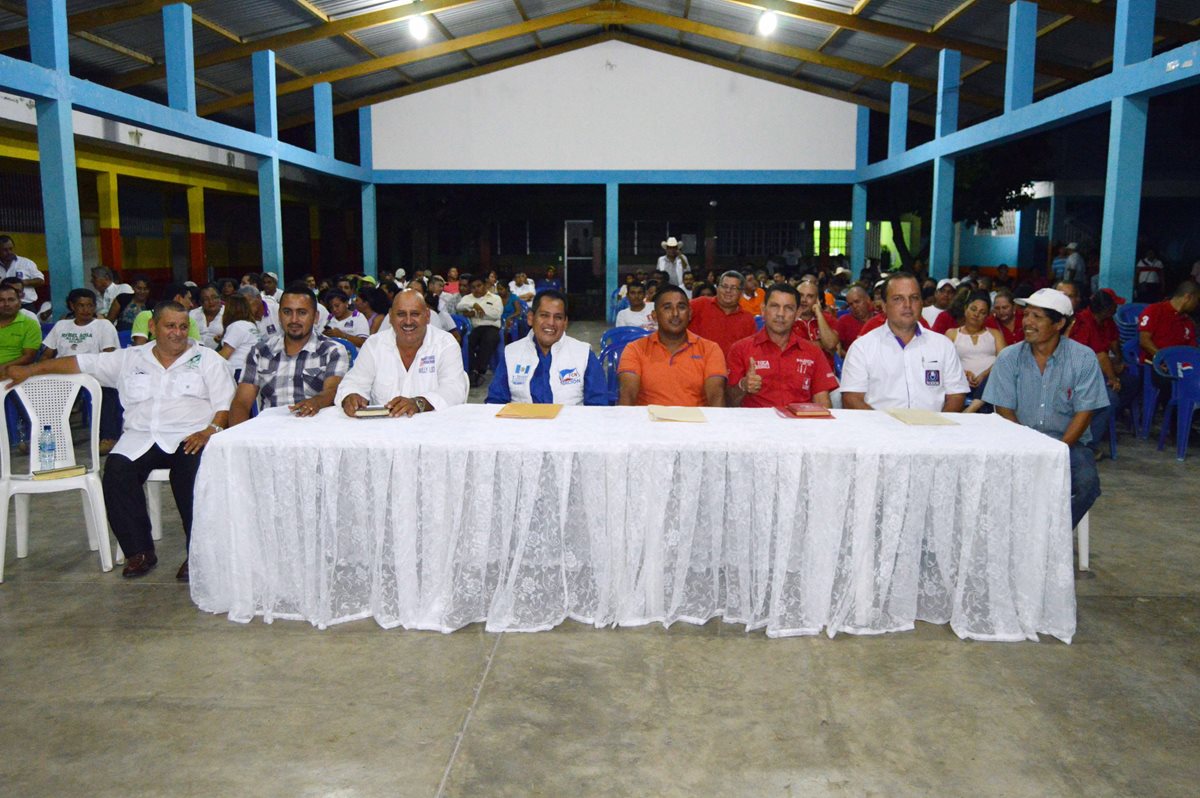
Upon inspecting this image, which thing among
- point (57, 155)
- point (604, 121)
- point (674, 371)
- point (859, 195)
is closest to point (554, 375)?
point (674, 371)

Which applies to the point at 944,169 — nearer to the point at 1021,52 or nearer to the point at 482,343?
the point at 1021,52

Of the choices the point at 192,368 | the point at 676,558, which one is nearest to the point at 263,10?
the point at 192,368

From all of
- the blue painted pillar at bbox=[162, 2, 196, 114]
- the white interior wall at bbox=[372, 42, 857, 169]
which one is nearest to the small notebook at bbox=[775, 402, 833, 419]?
the blue painted pillar at bbox=[162, 2, 196, 114]

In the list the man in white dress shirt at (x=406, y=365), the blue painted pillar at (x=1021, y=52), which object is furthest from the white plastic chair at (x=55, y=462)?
the blue painted pillar at (x=1021, y=52)

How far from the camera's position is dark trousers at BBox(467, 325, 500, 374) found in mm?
9797

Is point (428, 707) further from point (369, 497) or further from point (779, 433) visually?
point (779, 433)

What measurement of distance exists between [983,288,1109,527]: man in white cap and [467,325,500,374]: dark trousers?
21.5ft

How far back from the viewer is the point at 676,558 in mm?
3123

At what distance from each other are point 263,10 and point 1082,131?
1471 centimetres

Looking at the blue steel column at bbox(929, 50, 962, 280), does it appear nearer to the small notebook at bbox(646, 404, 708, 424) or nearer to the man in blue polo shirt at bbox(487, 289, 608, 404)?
the man in blue polo shirt at bbox(487, 289, 608, 404)

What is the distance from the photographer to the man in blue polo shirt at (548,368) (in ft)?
13.3

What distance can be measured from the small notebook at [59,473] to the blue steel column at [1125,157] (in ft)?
23.9

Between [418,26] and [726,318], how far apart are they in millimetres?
8234

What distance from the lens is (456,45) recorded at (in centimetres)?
1342
